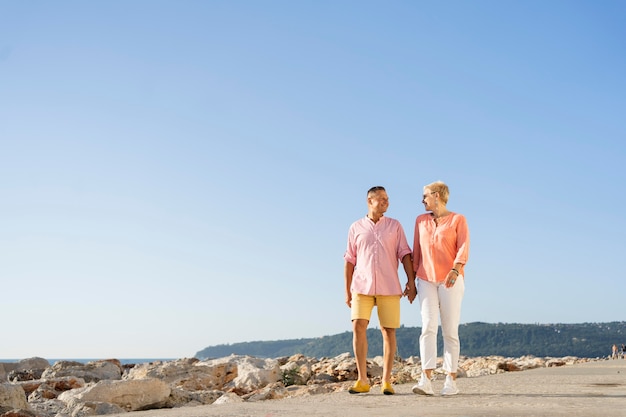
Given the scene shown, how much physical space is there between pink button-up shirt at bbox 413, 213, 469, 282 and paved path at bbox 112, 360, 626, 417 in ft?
3.88

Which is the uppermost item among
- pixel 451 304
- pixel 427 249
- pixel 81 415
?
pixel 427 249

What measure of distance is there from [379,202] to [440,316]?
1.27 meters

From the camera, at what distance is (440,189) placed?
6.93 m

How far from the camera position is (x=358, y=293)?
277 inches

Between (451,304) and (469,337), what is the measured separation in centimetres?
10025

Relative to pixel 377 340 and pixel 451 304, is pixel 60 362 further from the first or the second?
pixel 377 340

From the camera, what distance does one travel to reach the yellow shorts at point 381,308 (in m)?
6.95

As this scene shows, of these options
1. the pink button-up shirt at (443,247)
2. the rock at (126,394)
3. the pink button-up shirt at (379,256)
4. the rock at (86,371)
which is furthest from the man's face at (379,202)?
the rock at (86,371)

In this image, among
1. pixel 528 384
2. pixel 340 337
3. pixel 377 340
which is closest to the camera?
pixel 528 384

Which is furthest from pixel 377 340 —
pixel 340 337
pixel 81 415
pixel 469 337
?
pixel 81 415

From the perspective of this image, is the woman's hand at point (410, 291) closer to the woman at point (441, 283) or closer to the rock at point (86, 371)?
the woman at point (441, 283)

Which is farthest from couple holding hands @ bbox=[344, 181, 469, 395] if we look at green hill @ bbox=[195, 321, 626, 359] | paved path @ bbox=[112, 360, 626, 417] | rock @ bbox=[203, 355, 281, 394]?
green hill @ bbox=[195, 321, 626, 359]

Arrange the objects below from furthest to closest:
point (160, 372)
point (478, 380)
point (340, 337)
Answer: point (340, 337)
point (160, 372)
point (478, 380)

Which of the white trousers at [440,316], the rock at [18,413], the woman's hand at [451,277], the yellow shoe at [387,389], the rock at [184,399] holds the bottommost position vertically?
the rock at [184,399]
